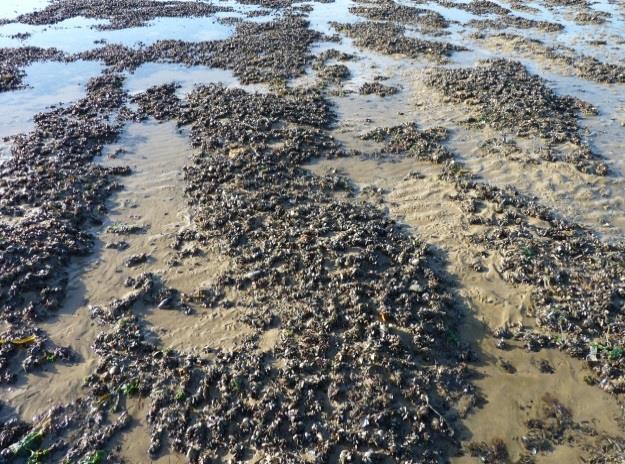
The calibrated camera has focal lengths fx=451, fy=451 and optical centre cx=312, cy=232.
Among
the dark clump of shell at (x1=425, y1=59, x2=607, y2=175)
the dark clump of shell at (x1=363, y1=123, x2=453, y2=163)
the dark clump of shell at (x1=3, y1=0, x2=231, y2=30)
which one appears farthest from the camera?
the dark clump of shell at (x1=3, y1=0, x2=231, y2=30)

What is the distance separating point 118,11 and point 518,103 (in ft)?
81.4

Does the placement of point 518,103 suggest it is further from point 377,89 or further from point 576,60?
point 576,60

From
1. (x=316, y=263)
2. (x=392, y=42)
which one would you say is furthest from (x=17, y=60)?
(x=316, y=263)

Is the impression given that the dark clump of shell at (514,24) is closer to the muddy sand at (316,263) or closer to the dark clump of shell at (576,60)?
the dark clump of shell at (576,60)

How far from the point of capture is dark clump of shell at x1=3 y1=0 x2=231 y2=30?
87.0ft

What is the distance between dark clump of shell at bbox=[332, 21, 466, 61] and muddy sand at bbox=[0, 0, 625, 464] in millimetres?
1569

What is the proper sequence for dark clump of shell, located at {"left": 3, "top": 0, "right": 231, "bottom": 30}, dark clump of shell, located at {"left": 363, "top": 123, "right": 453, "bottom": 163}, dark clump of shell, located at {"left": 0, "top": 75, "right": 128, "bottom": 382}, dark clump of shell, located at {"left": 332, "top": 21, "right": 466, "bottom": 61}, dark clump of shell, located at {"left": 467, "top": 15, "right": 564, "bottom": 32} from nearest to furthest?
dark clump of shell, located at {"left": 0, "top": 75, "right": 128, "bottom": 382} < dark clump of shell, located at {"left": 363, "top": 123, "right": 453, "bottom": 163} < dark clump of shell, located at {"left": 332, "top": 21, "right": 466, "bottom": 61} < dark clump of shell, located at {"left": 467, "top": 15, "right": 564, "bottom": 32} < dark clump of shell, located at {"left": 3, "top": 0, "right": 231, "bottom": 30}

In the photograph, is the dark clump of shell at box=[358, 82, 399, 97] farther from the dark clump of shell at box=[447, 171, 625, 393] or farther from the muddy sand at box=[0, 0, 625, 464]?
the dark clump of shell at box=[447, 171, 625, 393]

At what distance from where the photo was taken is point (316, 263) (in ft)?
31.0

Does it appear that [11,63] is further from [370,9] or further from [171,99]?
[370,9]

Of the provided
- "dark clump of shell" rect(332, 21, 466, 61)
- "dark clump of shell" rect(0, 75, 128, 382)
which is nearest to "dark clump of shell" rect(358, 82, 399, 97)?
"dark clump of shell" rect(332, 21, 466, 61)

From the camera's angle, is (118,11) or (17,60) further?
(118,11)

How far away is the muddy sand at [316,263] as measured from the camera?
269 inches

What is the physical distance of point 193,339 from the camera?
324 inches
